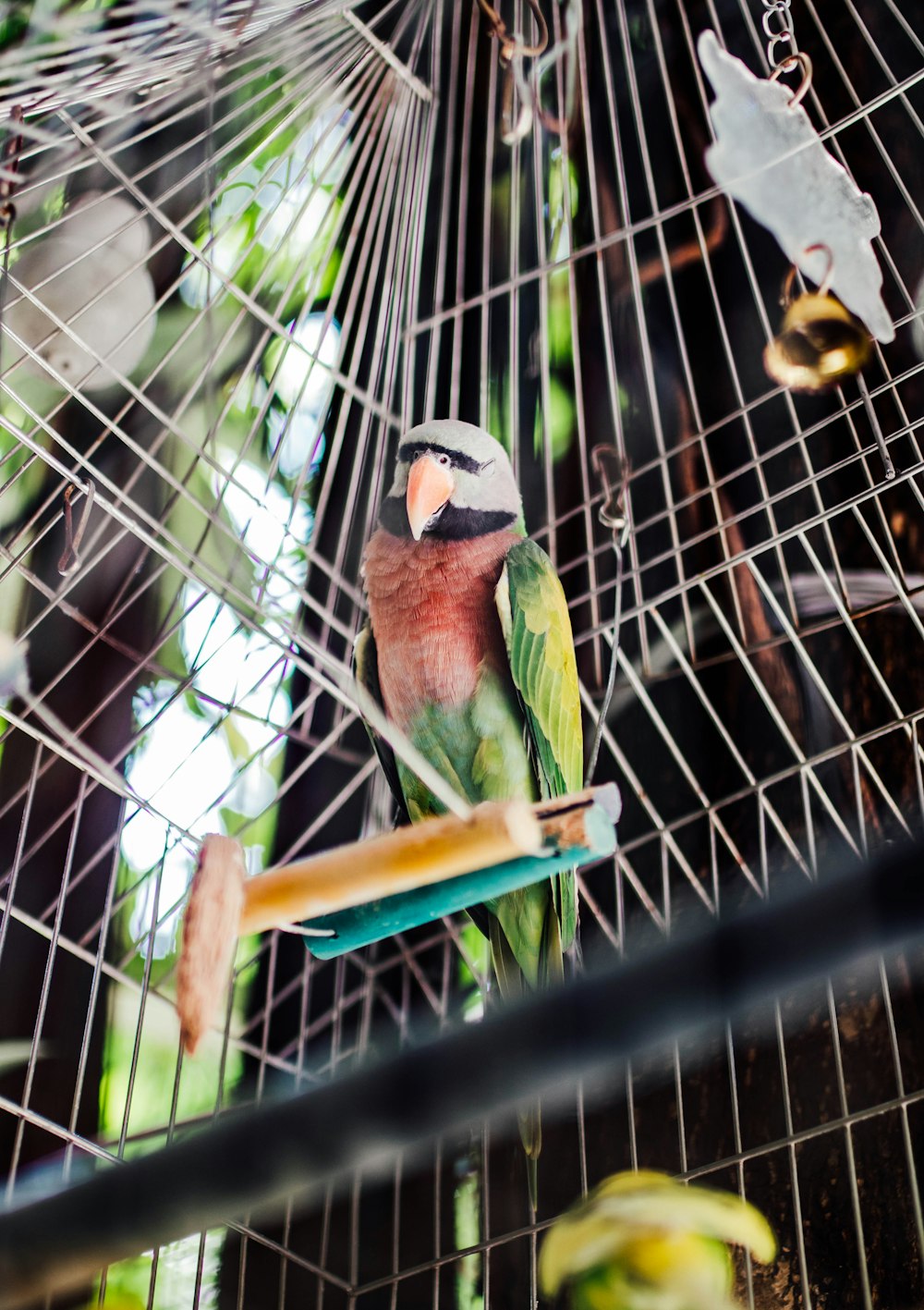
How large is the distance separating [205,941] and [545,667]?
38cm

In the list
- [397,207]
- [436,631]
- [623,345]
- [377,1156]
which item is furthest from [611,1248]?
[623,345]

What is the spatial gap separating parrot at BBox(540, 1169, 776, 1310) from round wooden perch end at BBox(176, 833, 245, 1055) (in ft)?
0.66

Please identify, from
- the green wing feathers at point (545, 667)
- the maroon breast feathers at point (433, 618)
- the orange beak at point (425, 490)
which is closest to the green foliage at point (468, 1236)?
the green wing feathers at point (545, 667)

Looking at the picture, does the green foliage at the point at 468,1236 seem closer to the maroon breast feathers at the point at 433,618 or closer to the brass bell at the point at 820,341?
the maroon breast feathers at the point at 433,618

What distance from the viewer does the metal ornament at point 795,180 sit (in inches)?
29.5

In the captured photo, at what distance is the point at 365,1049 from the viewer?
1.25 m

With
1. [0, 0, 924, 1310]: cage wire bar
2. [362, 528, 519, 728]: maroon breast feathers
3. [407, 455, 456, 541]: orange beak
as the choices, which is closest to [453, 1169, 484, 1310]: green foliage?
[0, 0, 924, 1310]: cage wire bar

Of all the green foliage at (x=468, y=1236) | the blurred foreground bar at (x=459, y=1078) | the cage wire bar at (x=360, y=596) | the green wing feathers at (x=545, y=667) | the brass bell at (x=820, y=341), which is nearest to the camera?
the blurred foreground bar at (x=459, y=1078)

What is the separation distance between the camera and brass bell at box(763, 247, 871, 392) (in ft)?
2.33

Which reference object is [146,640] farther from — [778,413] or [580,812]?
[580,812]

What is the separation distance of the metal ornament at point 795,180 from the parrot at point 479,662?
27 cm

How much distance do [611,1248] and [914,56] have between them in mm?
1150

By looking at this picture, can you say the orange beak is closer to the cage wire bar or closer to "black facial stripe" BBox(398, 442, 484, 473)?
"black facial stripe" BBox(398, 442, 484, 473)

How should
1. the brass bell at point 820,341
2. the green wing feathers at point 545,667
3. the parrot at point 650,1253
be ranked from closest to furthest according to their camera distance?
1. the parrot at point 650,1253
2. the brass bell at point 820,341
3. the green wing feathers at point 545,667
